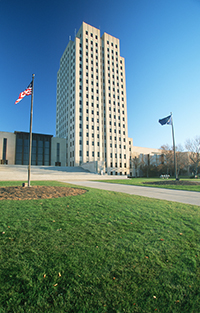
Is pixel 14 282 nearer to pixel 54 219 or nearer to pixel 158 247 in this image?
pixel 54 219

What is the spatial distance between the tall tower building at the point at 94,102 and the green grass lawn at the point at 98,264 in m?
49.4

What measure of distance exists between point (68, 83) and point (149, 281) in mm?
70082

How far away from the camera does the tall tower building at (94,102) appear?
Answer: 5681cm

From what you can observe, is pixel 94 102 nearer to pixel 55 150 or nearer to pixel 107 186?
pixel 55 150

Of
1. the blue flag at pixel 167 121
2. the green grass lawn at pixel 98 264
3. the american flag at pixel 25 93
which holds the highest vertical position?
the blue flag at pixel 167 121

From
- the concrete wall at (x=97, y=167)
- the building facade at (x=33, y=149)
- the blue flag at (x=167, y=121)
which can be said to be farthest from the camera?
the building facade at (x=33, y=149)

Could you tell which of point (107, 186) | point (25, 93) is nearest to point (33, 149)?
point (107, 186)

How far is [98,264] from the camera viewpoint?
2871 millimetres

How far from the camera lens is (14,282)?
244cm

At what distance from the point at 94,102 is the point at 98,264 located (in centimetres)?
6080

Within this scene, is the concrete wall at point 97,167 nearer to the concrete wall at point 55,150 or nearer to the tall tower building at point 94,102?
the tall tower building at point 94,102

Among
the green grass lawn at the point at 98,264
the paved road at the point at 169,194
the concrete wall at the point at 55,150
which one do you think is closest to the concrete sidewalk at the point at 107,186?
the paved road at the point at 169,194

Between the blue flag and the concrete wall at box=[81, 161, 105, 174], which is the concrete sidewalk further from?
the blue flag

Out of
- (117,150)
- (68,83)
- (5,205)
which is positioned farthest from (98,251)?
(68,83)
